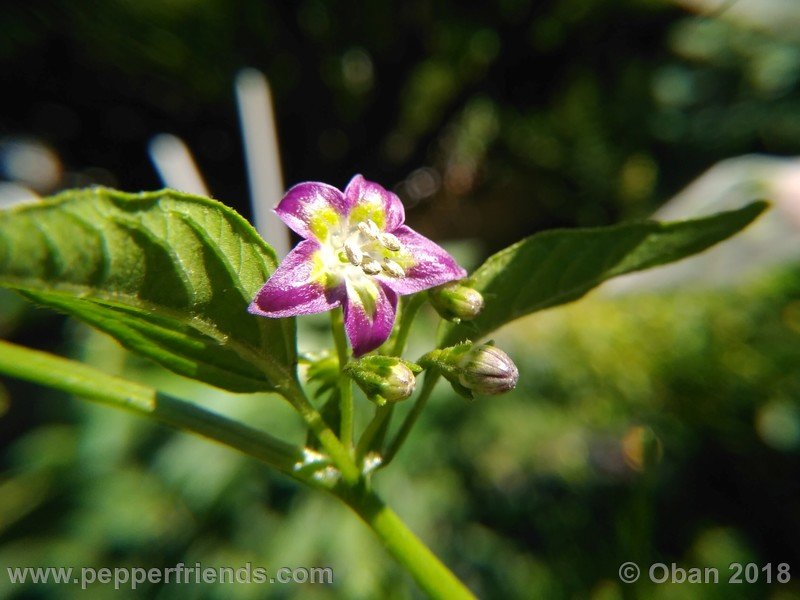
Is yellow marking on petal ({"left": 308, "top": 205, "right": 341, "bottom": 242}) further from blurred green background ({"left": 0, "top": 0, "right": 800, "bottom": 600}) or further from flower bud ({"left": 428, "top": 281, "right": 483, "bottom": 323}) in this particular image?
blurred green background ({"left": 0, "top": 0, "right": 800, "bottom": 600})

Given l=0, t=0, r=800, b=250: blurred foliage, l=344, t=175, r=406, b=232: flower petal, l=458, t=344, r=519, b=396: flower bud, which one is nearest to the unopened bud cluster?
l=458, t=344, r=519, b=396: flower bud

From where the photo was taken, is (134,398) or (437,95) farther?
(437,95)

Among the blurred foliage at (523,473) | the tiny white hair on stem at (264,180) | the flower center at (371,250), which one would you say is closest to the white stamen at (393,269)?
the flower center at (371,250)

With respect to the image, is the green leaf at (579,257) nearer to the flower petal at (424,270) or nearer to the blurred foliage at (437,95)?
the flower petal at (424,270)

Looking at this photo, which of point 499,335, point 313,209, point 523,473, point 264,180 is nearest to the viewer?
point 313,209

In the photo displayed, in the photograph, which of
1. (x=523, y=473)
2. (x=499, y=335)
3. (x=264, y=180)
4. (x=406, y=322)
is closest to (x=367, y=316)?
(x=406, y=322)

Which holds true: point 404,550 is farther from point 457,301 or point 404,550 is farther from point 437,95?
point 437,95

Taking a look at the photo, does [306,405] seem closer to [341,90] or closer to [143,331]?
[143,331]

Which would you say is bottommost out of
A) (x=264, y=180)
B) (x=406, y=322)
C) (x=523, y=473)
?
(x=523, y=473)
